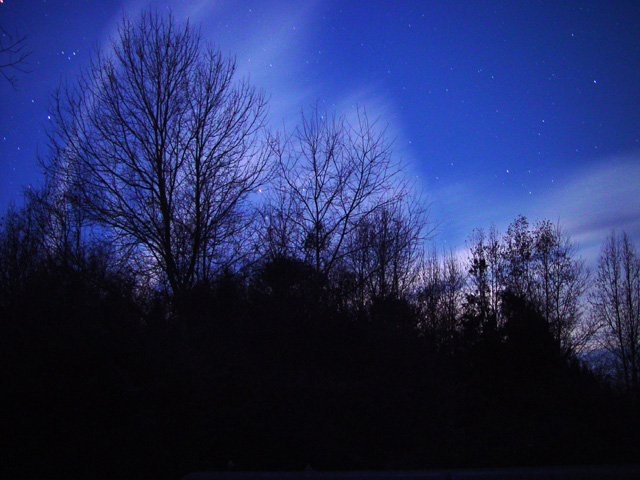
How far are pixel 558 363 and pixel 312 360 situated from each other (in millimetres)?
8648

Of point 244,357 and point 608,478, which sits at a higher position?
point 244,357

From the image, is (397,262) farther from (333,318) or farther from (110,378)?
(110,378)

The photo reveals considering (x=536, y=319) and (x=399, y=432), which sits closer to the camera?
(x=399, y=432)

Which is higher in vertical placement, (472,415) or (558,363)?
(558,363)

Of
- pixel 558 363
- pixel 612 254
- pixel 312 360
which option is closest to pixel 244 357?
pixel 312 360

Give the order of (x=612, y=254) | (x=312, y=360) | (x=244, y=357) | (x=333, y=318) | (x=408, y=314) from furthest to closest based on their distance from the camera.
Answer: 1. (x=612, y=254)
2. (x=408, y=314)
3. (x=333, y=318)
4. (x=312, y=360)
5. (x=244, y=357)

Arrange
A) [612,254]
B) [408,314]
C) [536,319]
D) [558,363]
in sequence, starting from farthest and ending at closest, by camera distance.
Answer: [612,254] → [536,319] → [558,363] → [408,314]

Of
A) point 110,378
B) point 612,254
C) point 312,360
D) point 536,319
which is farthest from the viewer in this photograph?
point 612,254

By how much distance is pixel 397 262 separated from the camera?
15844 mm

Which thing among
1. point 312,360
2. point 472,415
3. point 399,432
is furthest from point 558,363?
point 312,360

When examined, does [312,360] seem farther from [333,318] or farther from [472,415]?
[472,415]

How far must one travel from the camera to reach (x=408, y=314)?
1254 centimetres

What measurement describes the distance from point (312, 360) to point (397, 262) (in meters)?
6.30

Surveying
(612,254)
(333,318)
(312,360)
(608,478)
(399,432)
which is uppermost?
(612,254)
